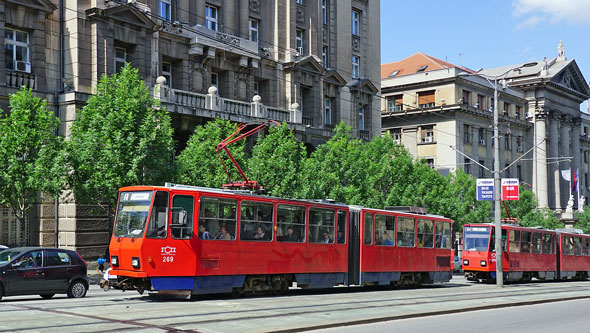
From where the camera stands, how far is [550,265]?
41000 millimetres

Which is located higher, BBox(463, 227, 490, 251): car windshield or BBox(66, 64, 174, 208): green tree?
BBox(66, 64, 174, 208): green tree

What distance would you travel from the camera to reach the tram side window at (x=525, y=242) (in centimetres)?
3731

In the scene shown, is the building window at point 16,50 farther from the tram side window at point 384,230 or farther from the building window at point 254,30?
the tram side window at point 384,230

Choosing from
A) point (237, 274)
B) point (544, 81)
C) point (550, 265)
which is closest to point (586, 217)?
point (544, 81)

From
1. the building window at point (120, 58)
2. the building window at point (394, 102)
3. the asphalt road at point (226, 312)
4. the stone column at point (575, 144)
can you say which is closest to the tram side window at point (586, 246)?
the asphalt road at point (226, 312)

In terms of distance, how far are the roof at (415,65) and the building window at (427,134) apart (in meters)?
6.19

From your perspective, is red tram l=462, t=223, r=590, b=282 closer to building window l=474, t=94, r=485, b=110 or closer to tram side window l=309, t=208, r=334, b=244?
tram side window l=309, t=208, r=334, b=244

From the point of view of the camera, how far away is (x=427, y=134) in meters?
71.8

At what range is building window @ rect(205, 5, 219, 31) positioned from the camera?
41.5m

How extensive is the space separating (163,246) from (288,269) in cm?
510

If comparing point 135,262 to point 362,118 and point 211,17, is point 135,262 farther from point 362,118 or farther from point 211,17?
point 362,118

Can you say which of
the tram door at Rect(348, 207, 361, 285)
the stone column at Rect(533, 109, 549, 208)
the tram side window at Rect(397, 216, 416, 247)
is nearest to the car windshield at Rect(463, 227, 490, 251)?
the tram side window at Rect(397, 216, 416, 247)

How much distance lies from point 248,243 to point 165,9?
857 inches

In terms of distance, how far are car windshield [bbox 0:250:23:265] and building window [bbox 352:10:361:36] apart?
38.8m
